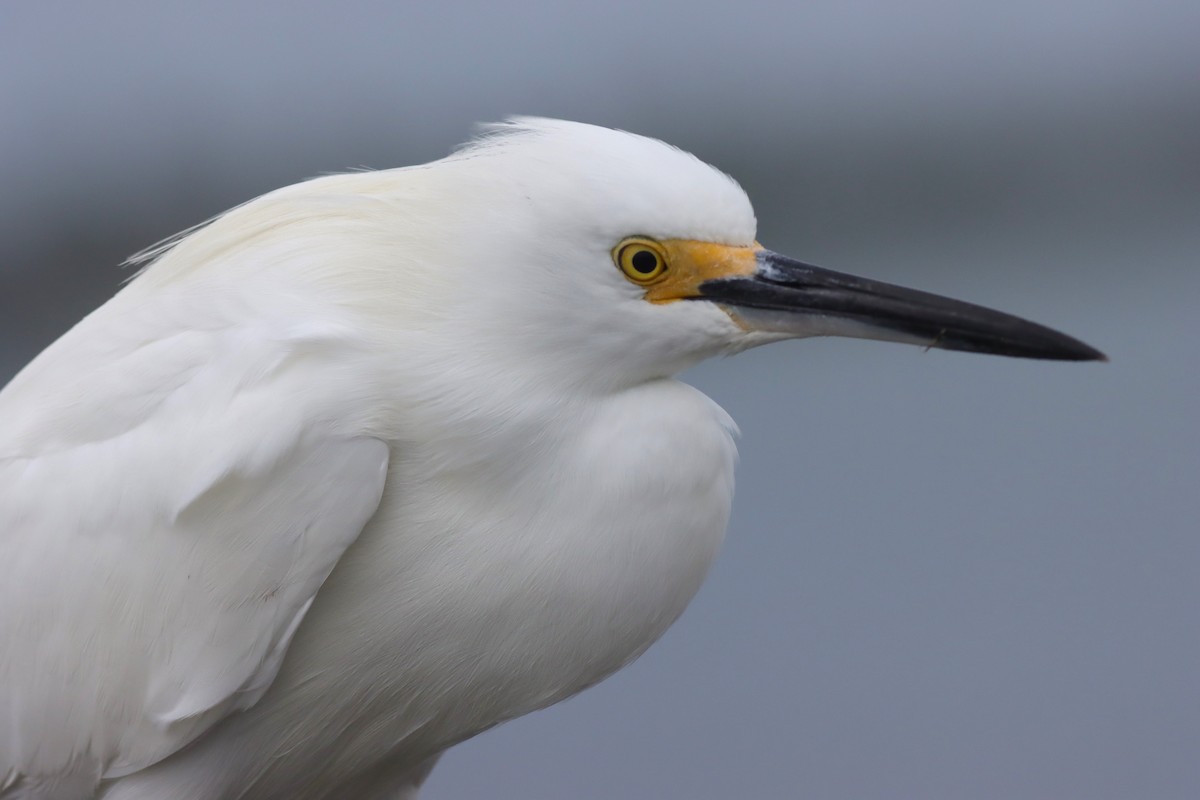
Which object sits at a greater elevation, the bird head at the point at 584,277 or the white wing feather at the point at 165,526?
the bird head at the point at 584,277

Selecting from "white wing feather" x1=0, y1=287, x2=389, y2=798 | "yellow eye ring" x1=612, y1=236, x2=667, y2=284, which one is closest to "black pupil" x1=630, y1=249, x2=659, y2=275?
"yellow eye ring" x1=612, y1=236, x2=667, y2=284

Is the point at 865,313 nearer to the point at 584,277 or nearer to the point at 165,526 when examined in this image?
the point at 584,277

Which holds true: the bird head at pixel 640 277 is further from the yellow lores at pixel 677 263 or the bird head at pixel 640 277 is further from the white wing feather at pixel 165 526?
the white wing feather at pixel 165 526

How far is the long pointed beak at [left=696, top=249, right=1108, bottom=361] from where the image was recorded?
3.07ft

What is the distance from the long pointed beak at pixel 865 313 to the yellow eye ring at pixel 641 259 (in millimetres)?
40

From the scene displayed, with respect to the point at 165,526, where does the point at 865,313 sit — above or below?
above

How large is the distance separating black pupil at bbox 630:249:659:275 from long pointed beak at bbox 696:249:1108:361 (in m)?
0.04

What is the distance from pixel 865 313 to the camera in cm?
96

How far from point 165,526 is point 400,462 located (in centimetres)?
18

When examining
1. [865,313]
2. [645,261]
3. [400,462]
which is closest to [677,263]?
[645,261]

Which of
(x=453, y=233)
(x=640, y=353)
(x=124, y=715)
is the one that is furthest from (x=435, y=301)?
(x=124, y=715)

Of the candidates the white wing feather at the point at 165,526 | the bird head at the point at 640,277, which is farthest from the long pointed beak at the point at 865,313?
the white wing feather at the point at 165,526

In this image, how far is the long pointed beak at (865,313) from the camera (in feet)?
3.07

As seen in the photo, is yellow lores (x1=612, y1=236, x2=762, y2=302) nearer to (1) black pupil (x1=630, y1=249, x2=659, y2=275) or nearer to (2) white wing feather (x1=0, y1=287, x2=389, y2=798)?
(1) black pupil (x1=630, y1=249, x2=659, y2=275)
